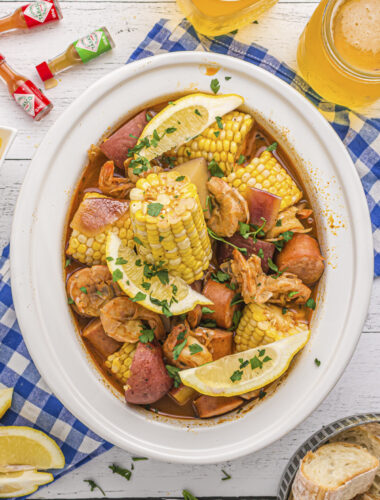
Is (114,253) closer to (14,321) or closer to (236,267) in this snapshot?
(236,267)

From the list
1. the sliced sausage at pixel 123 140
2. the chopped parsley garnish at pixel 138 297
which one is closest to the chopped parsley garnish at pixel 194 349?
the chopped parsley garnish at pixel 138 297

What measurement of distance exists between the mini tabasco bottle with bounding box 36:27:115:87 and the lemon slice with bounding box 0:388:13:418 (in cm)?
202

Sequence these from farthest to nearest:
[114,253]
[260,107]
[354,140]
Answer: [354,140] < [260,107] < [114,253]

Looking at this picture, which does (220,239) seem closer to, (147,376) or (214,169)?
(214,169)

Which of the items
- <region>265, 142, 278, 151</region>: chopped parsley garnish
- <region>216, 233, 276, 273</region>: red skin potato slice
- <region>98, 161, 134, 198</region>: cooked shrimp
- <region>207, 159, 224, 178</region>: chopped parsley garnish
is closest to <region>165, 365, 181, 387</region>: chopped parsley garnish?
<region>216, 233, 276, 273</region>: red skin potato slice

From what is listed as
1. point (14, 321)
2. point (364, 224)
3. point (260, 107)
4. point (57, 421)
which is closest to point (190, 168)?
point (260, 107)

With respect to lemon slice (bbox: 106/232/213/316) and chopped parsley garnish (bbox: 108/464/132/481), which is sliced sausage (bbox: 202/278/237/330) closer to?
lemon slice (bbox: 106/232/213/316)

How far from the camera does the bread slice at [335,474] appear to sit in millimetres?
2479

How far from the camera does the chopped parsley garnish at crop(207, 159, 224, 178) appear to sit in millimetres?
2635

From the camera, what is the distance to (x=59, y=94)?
3004 mm

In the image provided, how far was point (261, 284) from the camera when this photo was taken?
8.45 feet

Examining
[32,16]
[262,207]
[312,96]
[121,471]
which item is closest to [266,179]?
[262,207]

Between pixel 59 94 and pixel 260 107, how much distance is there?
1336 millimetres

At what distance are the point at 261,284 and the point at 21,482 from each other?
198 cm
